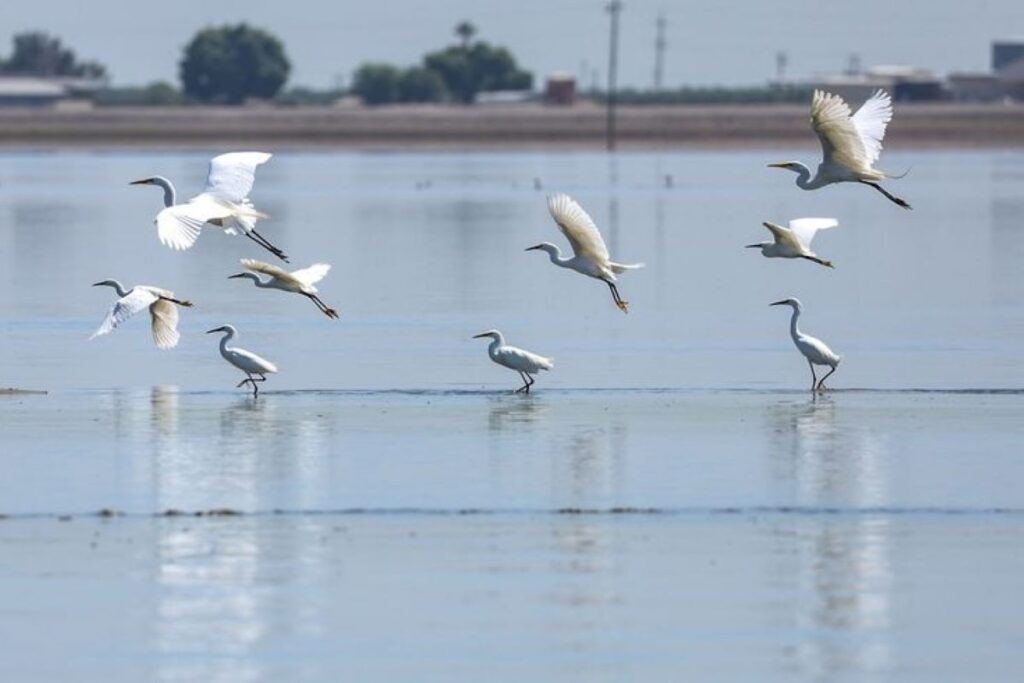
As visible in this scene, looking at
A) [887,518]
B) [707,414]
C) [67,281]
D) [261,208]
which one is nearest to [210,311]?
[67,281]

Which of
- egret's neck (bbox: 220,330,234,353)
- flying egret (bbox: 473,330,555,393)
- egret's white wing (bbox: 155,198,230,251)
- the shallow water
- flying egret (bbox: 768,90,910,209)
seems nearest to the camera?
the shallow water

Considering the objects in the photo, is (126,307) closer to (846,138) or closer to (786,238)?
(786,238)

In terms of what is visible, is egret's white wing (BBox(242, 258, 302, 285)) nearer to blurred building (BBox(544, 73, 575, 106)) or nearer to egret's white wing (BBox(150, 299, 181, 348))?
egret's white wing (BBox(150, 299, 181, 348))

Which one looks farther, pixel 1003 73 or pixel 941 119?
pixel 1003 73

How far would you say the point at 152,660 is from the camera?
10000mm

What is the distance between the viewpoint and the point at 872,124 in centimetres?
1922

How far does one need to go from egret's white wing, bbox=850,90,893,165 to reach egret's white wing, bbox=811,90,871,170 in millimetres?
41

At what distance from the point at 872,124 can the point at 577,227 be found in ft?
7.68

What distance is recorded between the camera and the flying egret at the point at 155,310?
18391 mm

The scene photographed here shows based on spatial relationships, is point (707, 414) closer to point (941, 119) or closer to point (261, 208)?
point (261, 208)

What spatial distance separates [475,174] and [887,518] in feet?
188

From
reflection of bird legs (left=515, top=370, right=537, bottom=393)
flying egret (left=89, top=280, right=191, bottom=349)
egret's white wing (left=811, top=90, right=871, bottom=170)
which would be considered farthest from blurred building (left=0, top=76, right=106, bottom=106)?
reflection of bird legs (left=515, top=370, right=537, bottom=393)

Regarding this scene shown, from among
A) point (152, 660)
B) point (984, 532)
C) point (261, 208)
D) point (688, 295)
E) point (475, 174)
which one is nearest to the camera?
point (152, 660)

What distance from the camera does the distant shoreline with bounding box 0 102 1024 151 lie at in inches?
4151
